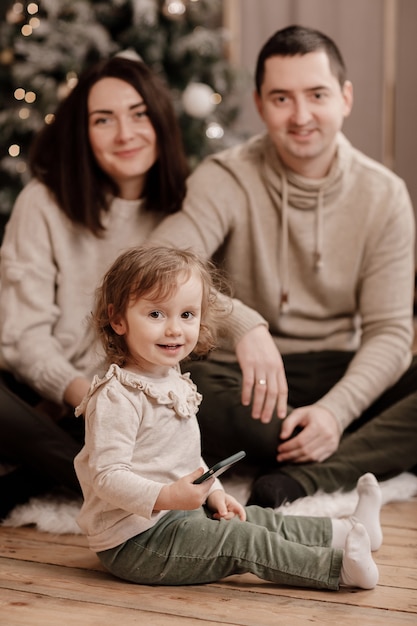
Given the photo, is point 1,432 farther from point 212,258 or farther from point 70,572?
point 212,258

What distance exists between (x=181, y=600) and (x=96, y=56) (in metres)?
2.92

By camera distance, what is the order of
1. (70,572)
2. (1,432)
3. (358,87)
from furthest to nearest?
(358,87) < (1,432) < (70,572)

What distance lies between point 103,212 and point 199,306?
33.4 inches

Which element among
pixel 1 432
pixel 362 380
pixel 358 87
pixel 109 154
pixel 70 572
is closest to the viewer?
pixel 70 572

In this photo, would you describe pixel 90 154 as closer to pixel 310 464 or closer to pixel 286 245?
pixel 286 245

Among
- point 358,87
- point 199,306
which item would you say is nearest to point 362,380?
point 199,306

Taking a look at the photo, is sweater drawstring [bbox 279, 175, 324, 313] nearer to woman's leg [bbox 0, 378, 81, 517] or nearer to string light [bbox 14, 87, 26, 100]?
woman's leg [bbox 0, 378, 81, 517]

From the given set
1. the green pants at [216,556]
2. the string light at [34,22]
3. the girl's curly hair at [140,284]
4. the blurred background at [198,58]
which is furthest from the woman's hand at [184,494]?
the string light at [34,22]

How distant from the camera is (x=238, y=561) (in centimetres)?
155

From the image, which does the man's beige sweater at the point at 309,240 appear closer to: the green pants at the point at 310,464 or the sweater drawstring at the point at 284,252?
the sweater drawstring at the point at 284,252

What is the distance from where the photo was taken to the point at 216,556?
5.10ft

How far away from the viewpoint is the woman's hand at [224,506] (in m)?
1.63

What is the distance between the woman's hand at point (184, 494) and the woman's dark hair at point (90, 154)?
0.98 metres

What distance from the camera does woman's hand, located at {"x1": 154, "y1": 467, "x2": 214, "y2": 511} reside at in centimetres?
144
